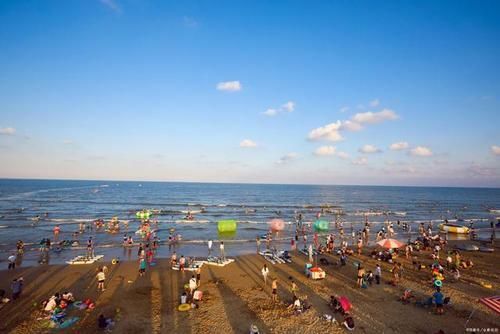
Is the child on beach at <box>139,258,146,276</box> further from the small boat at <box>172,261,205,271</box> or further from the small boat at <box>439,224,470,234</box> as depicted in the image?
the small boat at <box>439,224,470,234</box>

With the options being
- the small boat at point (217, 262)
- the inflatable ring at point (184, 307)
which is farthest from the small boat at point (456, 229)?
the inflatable ring at point (184, 307)

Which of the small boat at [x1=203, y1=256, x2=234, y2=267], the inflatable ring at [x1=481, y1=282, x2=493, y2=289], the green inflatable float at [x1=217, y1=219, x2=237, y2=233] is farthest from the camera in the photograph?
the green inflatable float at [x1=217, y1=219, x2=237, y2=233]

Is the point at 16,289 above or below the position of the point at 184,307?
above

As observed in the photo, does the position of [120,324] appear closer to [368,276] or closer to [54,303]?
[54,303]

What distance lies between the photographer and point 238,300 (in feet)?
53.4

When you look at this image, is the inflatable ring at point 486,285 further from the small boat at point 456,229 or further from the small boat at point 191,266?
the small boat at point 456,229

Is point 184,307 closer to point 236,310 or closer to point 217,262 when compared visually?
point 236,310

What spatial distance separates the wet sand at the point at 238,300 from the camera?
13.4 meters

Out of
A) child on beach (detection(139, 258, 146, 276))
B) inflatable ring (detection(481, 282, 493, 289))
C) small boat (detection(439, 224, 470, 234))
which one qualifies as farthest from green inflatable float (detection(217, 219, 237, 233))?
small boat (detection(439, 224, 470, 234))

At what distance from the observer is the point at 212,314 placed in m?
14.5

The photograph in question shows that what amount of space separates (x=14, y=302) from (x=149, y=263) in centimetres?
879

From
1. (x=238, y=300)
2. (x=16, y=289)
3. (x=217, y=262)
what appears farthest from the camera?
(x=217, y=262)

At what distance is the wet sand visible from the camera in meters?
13.4

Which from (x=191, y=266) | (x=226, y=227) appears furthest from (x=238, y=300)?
(x=226, y=227)
